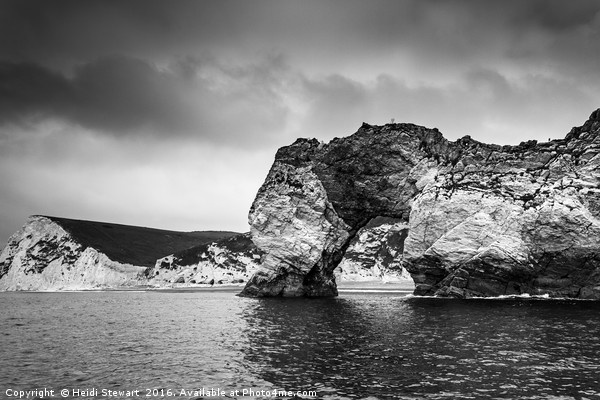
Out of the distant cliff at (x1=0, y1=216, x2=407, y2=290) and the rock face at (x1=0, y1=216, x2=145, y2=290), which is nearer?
the distant cliff at (x1=0, y1=216, x2=407, y2=290)

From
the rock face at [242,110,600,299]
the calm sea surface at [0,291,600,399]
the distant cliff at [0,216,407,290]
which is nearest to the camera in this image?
the calm sea surface at [0,291,600,399]

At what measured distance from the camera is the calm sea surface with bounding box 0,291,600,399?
1533 centimetres

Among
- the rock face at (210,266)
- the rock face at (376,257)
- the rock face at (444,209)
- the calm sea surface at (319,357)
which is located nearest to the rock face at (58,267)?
the rock face at (210,266)

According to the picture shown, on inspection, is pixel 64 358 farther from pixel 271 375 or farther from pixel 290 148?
pixel 290 148

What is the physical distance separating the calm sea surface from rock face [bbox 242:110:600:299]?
16.8 metres

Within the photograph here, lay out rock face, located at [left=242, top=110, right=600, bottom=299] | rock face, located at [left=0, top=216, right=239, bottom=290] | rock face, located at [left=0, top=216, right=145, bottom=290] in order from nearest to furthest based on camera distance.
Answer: rock face, located at [left=242, top=110, right=600, bottom=299], rock face, located at [left=0, top=216, right=145, bottom=290], rock face, located at [left=0, top=216, right=239, bottom=290]

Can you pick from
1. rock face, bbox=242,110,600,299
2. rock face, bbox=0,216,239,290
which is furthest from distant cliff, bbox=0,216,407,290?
rock face, bbox=242,110,600,299

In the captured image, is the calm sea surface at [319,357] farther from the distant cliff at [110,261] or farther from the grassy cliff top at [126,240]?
the grassy cliff top at [126,240]

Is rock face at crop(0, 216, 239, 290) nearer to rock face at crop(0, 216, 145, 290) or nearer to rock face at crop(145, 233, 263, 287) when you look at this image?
rock face at crop(0, 216, 145, 290)

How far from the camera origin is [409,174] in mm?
63906

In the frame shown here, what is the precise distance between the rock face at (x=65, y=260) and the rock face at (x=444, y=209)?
258ft

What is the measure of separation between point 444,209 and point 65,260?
118m

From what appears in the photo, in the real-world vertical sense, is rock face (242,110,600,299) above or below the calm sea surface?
above

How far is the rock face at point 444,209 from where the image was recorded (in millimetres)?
50656
